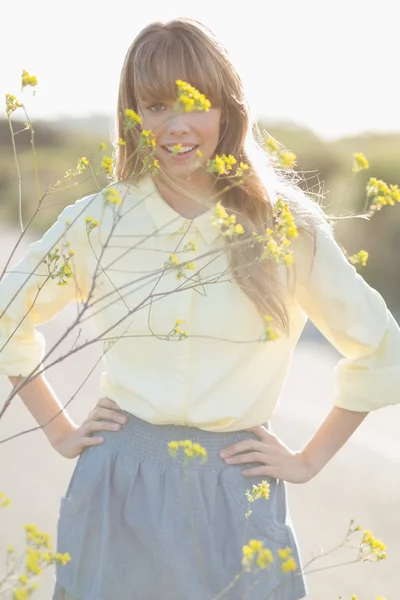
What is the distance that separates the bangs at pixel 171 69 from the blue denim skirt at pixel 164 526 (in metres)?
0.69

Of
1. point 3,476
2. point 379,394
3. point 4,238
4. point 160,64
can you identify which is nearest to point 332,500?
point 3,476

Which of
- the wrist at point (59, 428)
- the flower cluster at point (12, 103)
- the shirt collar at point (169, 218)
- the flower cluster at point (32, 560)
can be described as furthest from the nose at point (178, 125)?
the flower cluster at point (32, 560)

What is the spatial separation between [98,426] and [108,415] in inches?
1.5

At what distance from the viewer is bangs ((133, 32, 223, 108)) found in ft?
7.09

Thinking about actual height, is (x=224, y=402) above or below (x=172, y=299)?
below

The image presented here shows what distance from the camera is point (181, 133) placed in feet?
7.02

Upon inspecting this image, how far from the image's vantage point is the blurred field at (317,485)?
3.62 m

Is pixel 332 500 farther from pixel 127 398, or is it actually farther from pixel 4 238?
pixel 4 238

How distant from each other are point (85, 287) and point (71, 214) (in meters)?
0.16

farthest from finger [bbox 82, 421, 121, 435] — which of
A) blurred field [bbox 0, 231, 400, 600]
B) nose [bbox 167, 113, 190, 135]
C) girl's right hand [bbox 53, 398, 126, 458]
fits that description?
blurred field [bbox 0, 231, 400, 600]

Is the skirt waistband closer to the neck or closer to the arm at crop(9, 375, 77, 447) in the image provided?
the arm at crop(9, 375, 77, 447)

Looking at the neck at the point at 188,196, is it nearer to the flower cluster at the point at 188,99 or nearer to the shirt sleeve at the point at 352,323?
the shirt sleeve at the point at 352,323

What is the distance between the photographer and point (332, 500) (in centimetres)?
428

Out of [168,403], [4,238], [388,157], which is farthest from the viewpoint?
[4,238]
